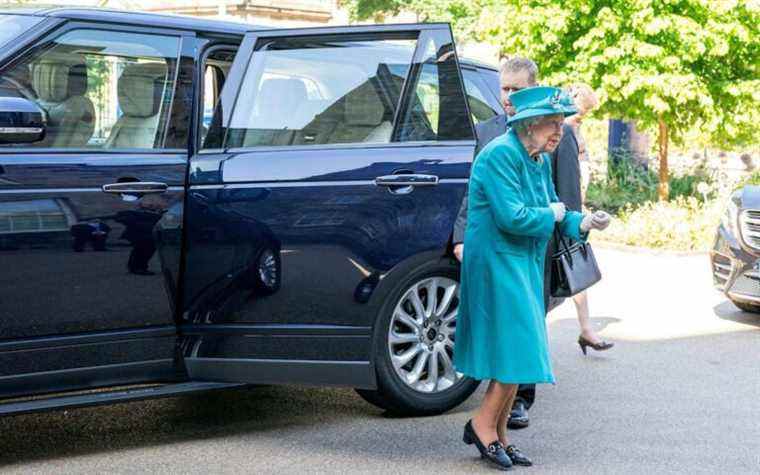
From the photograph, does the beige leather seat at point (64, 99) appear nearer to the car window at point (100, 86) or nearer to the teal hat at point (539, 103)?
the car window at point (100, 86)

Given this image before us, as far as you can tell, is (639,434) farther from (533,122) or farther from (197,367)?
(197,367)

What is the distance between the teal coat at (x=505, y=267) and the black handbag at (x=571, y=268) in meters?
0.68

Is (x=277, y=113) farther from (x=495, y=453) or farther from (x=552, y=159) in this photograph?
(x=495, y=453)

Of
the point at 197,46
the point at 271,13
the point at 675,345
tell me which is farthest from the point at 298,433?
the point at 271,13

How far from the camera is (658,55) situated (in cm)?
1756

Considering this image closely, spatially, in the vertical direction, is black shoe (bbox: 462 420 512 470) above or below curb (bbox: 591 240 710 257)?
above

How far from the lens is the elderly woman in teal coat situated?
17.7ft

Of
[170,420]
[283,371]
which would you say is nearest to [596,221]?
[283,371]

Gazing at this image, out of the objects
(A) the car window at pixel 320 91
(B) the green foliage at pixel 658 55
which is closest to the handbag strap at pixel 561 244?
(A) the car window at pixel 320 91

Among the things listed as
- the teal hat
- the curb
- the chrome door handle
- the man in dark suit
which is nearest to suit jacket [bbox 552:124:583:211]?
the man in dark suit

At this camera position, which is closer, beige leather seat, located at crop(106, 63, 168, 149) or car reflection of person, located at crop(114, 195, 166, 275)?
car reflection of person, located at crop(114, 195, 166, 275)

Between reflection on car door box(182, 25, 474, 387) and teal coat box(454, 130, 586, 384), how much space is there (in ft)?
2.05

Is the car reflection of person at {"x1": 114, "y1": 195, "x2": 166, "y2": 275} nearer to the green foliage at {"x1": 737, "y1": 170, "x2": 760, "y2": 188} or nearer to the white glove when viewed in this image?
the white glove

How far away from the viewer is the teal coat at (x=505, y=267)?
5410 mm
